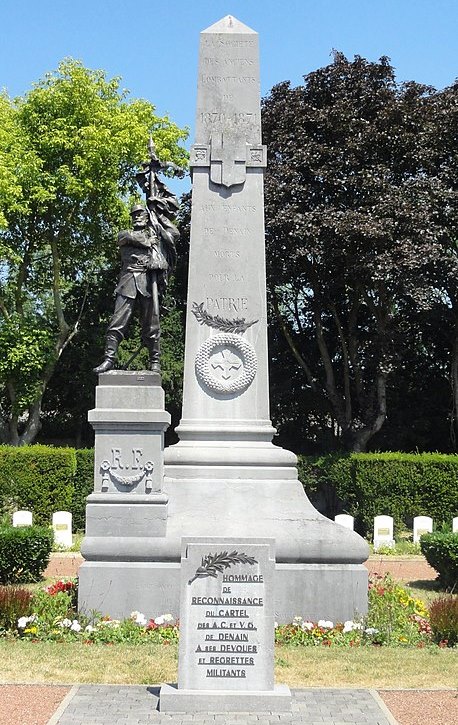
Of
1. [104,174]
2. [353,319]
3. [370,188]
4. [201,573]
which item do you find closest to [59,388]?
[104,174]

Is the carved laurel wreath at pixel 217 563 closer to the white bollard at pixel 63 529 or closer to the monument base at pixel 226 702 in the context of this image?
the monument base at pixel 226 702

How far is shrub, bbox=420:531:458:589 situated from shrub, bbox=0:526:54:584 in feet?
19.3

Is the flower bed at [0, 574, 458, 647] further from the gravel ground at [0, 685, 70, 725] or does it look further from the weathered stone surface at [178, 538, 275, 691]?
the weathered stone surface at [178, 538, 275, 691]

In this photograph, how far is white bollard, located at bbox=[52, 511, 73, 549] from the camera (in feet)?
61.0

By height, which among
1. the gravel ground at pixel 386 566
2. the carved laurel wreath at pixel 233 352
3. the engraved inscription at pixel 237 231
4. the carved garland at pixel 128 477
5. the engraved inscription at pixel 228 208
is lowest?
the gravel ground at pixel 386 566

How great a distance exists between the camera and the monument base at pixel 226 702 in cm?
676

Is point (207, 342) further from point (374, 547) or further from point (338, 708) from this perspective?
point (374, 547)

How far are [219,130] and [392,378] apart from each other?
60.8 feet

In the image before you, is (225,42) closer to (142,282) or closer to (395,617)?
(142,282)

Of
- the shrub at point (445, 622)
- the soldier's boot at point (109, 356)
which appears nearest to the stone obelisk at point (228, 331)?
the soldier's boot at point (109, 356)

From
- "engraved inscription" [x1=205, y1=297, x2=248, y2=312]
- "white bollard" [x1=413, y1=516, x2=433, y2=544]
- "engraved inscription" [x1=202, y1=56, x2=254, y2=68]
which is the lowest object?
"white bollard" [x1=413, y1=516, x2=433, y2=544]

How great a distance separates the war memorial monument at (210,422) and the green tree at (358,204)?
11.2 m

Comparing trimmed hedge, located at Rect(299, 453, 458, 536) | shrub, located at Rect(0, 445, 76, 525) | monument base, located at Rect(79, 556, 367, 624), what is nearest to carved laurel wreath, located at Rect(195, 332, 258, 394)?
monument base, located at Rect(79, 556, 367, 624)

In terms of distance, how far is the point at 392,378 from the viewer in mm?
30125
